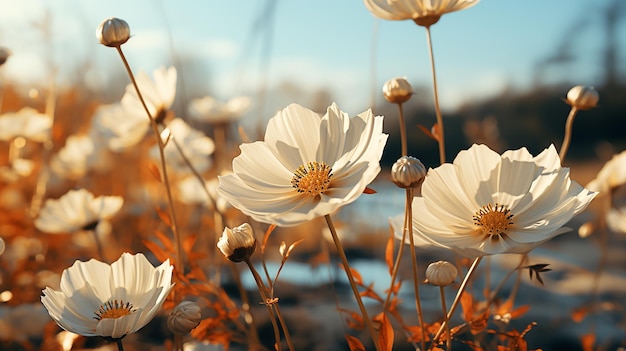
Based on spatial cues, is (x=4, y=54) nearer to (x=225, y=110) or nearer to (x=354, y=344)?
(x=225, y=110)

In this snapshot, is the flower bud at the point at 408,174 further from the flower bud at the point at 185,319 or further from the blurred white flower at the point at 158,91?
the blurred white flower at the point at 158,91

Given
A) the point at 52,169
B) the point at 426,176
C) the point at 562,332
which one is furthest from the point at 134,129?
the point at 562,332

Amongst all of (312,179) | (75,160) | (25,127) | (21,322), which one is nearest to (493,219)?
(312,179)

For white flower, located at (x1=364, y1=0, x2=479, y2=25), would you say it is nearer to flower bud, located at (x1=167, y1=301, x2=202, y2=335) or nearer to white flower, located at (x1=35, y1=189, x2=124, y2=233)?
flower bud, located at (x1=167, y1=301, x2=202, y2=335)

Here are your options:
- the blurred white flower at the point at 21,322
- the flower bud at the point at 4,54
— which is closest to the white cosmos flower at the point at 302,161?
the flower bud at the point at 4,54

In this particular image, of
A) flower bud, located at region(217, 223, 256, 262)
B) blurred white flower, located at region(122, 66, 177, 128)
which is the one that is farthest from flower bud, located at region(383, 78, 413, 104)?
blurred white flower, located at region(122, 66, 177, 128)

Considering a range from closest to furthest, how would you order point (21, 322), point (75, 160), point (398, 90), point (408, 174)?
point (408, 174), point (398, 90), point (21, 322), point (75, 160)

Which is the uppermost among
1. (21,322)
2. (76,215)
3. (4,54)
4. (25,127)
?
(4,54)
